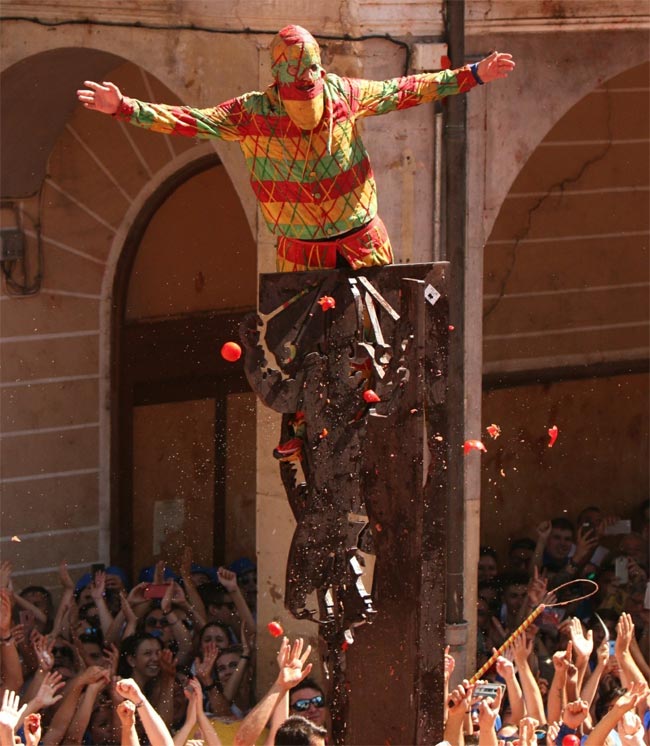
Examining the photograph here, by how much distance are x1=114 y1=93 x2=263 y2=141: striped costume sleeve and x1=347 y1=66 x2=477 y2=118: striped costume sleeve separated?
A: 1.36ft

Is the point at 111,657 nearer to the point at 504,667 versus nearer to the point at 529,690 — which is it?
the point at 529,690

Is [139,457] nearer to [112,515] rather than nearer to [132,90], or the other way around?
[112,515]

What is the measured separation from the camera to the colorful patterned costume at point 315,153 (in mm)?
7066

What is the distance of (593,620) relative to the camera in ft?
36.2

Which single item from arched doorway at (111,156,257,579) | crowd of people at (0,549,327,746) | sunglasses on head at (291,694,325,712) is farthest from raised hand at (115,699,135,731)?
arched doorway at (111,156,257,579)

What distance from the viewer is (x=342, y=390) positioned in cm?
676

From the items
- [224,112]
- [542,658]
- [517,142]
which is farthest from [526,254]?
[224,112]

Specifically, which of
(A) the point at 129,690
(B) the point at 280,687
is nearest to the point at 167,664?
(B) the point at 280,687

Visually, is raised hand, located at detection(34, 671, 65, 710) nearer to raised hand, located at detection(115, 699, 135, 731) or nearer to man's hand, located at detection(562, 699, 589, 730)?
raised hand, located at detection(115, 699, 135, 731)

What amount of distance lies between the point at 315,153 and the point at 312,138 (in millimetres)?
60

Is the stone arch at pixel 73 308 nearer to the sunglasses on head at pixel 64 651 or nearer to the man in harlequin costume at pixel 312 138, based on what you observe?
the sunglasses on head at pixel 64 651

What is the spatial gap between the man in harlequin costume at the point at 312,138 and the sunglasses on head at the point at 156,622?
3.80 metres

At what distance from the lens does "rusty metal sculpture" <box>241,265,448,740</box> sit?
263 inches

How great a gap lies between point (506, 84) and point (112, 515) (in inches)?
161
